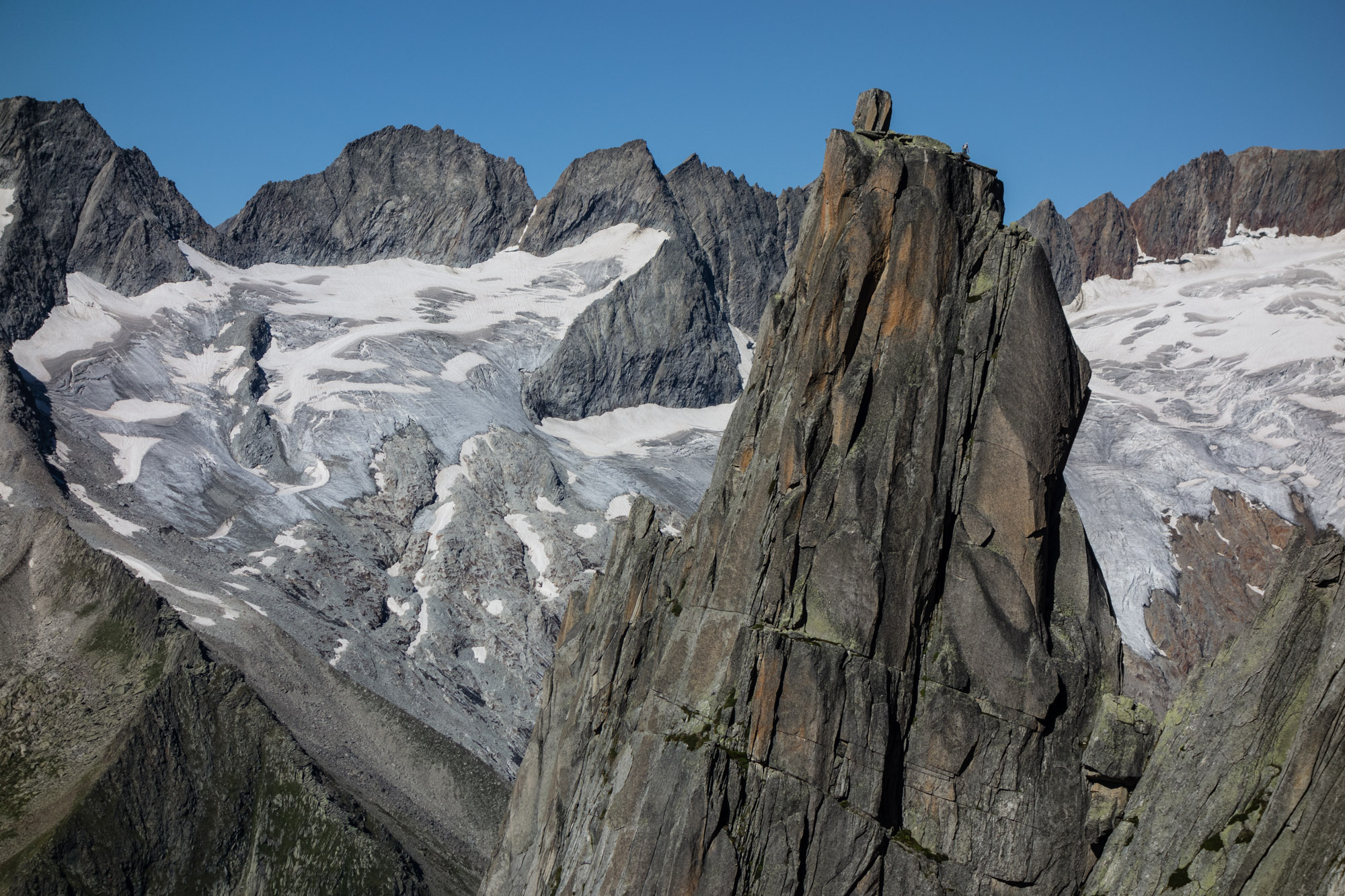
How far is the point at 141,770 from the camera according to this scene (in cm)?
7500

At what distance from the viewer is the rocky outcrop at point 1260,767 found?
1881 centimetres

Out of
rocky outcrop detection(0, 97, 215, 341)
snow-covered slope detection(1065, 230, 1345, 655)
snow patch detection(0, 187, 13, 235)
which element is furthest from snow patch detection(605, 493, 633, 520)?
snow patch detection(0, 187, 13, 235)

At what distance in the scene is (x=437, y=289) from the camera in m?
196

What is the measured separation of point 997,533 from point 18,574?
81130mm

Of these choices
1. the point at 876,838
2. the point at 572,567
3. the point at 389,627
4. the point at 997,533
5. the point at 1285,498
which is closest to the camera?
the point at 876,838

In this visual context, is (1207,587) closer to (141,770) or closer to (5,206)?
(141,770)

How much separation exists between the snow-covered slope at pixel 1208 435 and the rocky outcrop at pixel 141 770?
89446 millimetres

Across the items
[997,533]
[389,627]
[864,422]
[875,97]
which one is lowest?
[389,627]

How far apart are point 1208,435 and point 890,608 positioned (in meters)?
145

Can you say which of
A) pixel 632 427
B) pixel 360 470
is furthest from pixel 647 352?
pixel 360 470

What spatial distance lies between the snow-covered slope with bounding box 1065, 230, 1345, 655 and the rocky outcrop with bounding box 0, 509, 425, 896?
89446 millimetres

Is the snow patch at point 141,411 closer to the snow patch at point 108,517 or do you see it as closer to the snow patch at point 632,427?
the snow patch at point 108,517

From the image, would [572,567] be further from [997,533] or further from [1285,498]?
[997,533]

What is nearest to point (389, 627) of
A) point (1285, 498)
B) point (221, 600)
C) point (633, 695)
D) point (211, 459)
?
point (221, 600)
